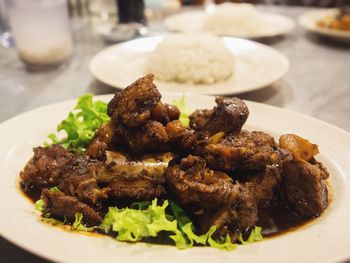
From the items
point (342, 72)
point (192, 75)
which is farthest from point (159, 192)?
point (342, 72)

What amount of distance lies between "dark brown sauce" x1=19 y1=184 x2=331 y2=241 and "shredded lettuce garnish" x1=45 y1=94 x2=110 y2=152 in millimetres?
450

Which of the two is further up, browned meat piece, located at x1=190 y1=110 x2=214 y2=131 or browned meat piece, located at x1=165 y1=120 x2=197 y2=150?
browned meat piece, located at x1=165 y1=120 x2=197 y2=150

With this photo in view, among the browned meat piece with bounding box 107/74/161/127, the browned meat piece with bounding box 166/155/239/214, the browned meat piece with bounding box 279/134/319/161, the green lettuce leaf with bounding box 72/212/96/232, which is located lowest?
the green lettuce leaf with bounding box 72/212/96/232

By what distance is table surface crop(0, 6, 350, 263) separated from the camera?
3.28m

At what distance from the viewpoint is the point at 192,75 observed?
336cm

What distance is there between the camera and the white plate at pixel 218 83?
124 inches

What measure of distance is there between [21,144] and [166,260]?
115cm

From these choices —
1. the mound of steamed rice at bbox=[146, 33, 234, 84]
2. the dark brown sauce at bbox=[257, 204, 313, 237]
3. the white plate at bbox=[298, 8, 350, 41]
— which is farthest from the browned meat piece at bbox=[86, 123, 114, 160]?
the white plate at bbox=[298, 8, 350, 41]

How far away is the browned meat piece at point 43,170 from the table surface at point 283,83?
1.19 meters

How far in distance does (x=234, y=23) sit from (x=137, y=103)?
325 centimetres

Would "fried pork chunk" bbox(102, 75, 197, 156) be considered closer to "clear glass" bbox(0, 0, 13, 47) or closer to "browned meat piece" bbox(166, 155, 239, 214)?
"browned meat piece" bbox(166, 155, 239, 214)

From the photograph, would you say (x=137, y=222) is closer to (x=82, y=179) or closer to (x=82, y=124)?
(x=82, y=179)

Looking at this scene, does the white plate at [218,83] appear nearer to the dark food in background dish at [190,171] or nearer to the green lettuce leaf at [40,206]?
the dark food in background dish at [190,171]

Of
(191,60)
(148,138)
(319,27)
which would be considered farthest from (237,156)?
(319,27)
